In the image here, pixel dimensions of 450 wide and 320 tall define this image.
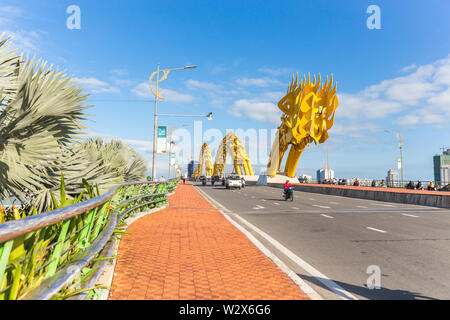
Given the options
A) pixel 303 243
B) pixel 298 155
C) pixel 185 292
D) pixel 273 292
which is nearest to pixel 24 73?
pixel 185 292

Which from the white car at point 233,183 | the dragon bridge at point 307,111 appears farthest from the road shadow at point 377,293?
the dragon bridge at point 307,111

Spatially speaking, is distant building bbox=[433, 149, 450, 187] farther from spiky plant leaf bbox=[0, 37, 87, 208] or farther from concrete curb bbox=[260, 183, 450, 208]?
spiky plant leaf bbox=[0, 37, 87, 208]

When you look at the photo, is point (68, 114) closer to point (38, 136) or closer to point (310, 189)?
point (38, 136)

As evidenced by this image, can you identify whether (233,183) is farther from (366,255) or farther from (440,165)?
(440,165)

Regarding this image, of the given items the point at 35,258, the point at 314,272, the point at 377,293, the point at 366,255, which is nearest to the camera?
the point at 35,258

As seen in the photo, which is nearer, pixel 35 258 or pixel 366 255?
pixel 35 258

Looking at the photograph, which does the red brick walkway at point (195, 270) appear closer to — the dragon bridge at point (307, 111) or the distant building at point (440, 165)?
the dragon bridge at point (307, 111)

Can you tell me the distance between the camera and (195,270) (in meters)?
5.06

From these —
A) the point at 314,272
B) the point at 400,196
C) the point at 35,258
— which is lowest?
the point at 314,272

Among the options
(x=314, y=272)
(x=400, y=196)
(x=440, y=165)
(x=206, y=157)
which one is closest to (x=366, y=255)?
(x=314, y=272)

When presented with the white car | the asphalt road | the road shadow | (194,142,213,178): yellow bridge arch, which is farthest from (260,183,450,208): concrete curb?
(194,142,213,178): yellow bridge arch

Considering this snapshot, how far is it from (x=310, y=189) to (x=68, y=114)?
121 feet

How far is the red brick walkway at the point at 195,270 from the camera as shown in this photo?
406 cm
